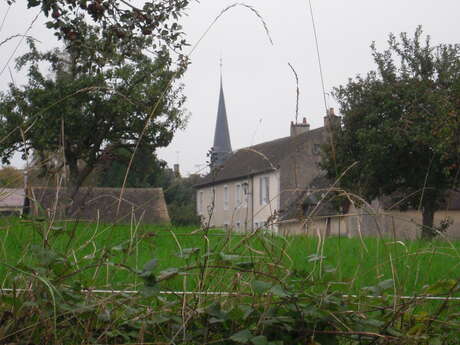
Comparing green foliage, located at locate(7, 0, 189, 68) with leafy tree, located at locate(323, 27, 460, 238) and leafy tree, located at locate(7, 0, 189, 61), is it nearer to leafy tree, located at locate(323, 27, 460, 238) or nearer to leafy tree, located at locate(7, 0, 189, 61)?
leafy tree, located at locate(7, 0, 189, 61)

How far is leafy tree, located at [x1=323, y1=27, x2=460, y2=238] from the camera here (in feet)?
117

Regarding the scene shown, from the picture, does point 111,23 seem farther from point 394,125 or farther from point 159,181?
point 394,125

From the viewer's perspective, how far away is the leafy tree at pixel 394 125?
117 ft

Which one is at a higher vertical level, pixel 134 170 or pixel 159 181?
pixel 134 170

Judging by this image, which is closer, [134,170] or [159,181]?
[159,181]

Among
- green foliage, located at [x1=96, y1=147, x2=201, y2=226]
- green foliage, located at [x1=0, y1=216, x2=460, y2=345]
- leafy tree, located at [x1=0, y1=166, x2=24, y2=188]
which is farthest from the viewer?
green foliage, located at [x1=96, y1=147, x2=201, y2=226]

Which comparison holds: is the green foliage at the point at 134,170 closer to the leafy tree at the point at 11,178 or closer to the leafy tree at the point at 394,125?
the leafy tree at the point at 11,178

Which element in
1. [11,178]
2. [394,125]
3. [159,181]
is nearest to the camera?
[11,178]

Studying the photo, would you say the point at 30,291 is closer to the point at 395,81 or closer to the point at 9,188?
the point at 9,188

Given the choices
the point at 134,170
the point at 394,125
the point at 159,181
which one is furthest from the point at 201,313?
the point at 394,125

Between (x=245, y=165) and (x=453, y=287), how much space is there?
5658 cm

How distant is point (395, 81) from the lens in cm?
3791

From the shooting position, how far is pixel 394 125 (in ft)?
120

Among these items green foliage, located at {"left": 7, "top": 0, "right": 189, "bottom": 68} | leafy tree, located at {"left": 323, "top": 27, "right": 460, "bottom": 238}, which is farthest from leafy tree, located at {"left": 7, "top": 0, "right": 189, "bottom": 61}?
leafy tree, located at {"left": 323, "top": 27, "right": 460, "bottom": 238}
